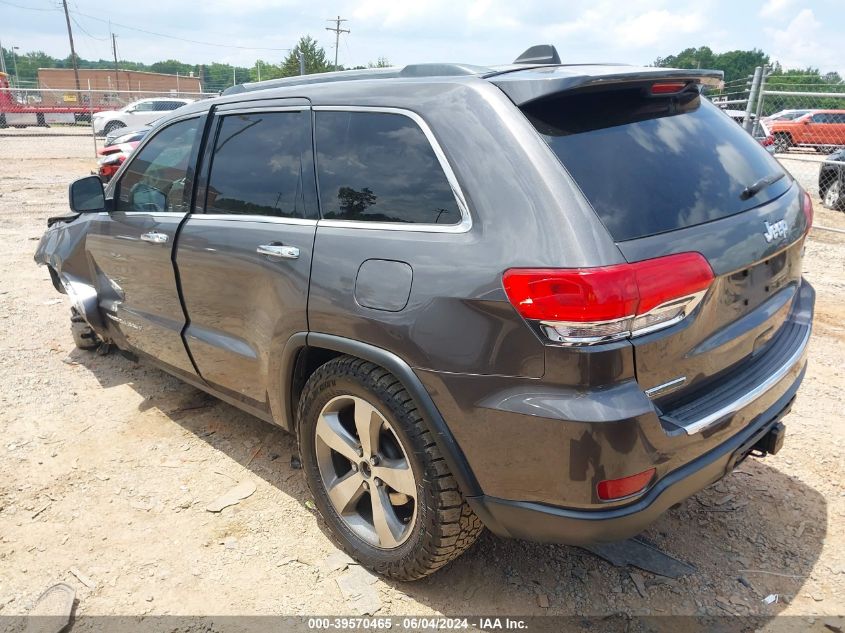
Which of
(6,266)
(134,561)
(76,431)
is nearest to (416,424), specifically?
(134,561)

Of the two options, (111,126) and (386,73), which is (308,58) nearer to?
(111,126)

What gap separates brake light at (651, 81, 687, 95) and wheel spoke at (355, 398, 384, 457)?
1.55 metres

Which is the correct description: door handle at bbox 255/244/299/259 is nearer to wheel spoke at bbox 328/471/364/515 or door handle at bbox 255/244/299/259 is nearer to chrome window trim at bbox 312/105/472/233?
chrome window trim at bbox 312/105/472/233

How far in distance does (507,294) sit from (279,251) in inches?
44.7

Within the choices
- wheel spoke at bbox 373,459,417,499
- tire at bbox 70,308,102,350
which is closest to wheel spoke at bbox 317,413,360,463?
wheel spoke at bbox 373,459,417,499

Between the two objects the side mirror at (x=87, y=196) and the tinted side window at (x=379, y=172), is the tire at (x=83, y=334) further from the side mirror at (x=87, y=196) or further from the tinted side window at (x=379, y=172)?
the tinted side window at (x=379, y=172)

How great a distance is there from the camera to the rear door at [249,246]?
8.65ft

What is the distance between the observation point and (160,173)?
11.7 feet

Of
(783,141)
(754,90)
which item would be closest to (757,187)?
(754,90)

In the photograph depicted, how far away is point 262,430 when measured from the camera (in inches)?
151

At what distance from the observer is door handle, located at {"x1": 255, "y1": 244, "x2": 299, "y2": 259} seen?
258 cm

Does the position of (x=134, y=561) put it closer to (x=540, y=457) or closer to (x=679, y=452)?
(x=540, y=457)

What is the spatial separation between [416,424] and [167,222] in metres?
1.96

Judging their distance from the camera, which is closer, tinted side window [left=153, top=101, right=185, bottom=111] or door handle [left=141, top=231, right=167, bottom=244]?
door handle [left=141, top=231, right=167, bottom=244]
